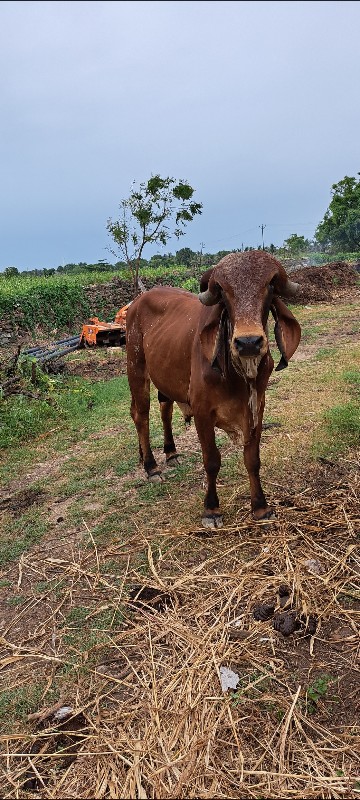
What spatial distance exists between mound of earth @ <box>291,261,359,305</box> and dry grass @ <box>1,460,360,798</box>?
A: 55.4 feet

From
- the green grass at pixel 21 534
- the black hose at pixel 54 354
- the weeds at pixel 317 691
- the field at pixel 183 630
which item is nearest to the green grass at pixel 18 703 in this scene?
the field at pixel 183 630

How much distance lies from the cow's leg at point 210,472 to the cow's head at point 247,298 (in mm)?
657

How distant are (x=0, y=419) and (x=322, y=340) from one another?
24.6 ft

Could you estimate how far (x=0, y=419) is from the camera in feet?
24.3

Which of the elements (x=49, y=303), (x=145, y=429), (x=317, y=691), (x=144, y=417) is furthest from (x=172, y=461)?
(x=49, y=303)

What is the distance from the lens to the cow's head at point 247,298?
2975 millimetres

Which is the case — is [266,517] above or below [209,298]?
below

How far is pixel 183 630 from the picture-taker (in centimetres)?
285

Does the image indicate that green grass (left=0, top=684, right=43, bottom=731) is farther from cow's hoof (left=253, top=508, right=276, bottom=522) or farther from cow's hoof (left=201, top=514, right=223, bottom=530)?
cow's hoof (left=253, top=508, right=276, bottom=522)

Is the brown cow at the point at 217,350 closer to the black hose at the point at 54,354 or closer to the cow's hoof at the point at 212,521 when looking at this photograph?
the cow's hoof at the point at 212,521

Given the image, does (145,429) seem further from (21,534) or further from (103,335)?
(103,335)

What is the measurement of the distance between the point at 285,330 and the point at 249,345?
2.74 ft

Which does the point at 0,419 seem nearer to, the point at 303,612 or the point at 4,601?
the point at 4,601

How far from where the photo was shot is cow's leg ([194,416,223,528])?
398 cm
